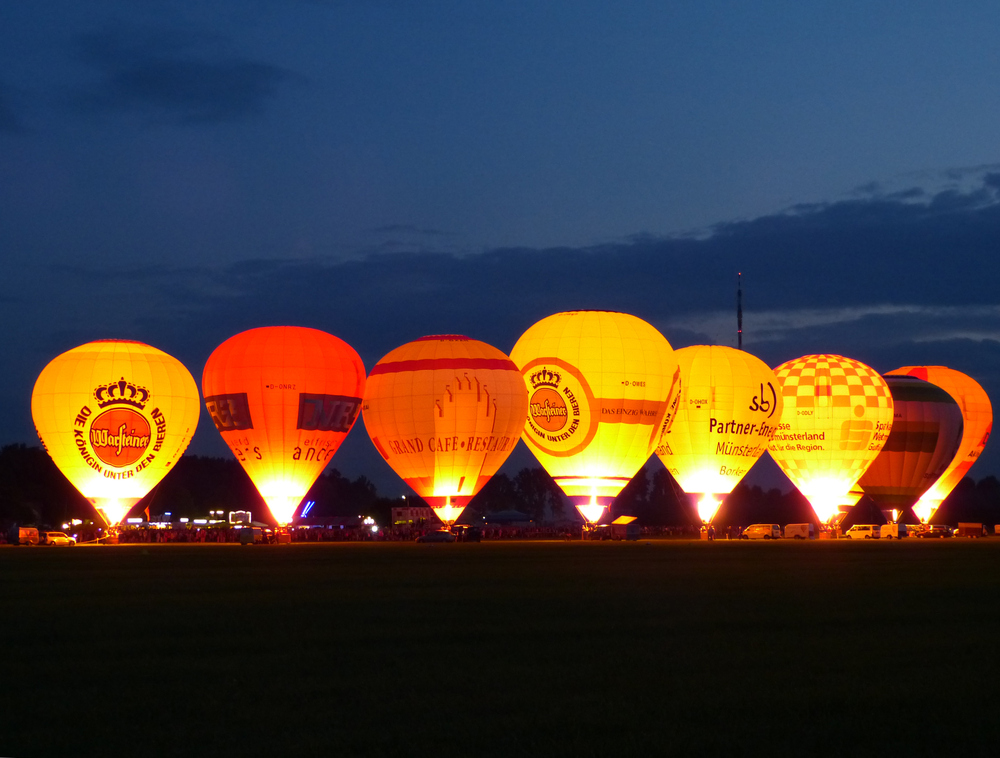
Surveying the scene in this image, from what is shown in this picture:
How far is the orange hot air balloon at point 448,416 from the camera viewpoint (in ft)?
130

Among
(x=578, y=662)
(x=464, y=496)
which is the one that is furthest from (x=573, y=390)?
(x=578, y=662)

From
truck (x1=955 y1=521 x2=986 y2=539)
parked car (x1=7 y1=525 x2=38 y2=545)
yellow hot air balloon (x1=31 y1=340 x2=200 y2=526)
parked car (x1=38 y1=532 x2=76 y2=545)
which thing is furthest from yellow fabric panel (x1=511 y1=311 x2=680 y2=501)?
truck (x1=955 y1=521 x2=986 y2=539)

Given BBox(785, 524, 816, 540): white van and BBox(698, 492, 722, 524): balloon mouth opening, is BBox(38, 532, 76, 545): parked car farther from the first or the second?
BBox(785, 524, 816, 540): white van

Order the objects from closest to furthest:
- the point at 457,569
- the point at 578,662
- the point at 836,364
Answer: the point at 578,662 < the point at 457,569 < the point at 836,364

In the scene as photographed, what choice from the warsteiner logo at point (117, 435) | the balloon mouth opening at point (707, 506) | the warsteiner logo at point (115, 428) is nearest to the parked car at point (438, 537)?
the warsteiner logo at point (115, 428)

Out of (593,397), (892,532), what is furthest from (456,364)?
(892,532)

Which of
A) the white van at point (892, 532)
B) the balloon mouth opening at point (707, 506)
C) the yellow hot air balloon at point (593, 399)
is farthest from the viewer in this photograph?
the white van at point (892, 532)

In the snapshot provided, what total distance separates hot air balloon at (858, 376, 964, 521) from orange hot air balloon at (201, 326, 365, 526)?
22.1m

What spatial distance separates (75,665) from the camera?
8.91m

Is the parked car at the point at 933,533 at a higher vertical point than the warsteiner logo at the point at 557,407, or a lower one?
lower

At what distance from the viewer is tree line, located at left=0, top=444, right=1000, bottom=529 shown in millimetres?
74625

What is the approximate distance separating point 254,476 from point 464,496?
6301 mm

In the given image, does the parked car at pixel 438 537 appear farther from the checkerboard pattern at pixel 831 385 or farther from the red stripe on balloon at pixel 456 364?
the checkerboard pattern at pixel 831 385

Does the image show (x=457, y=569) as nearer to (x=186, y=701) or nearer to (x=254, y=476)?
(x=186, y=701)
